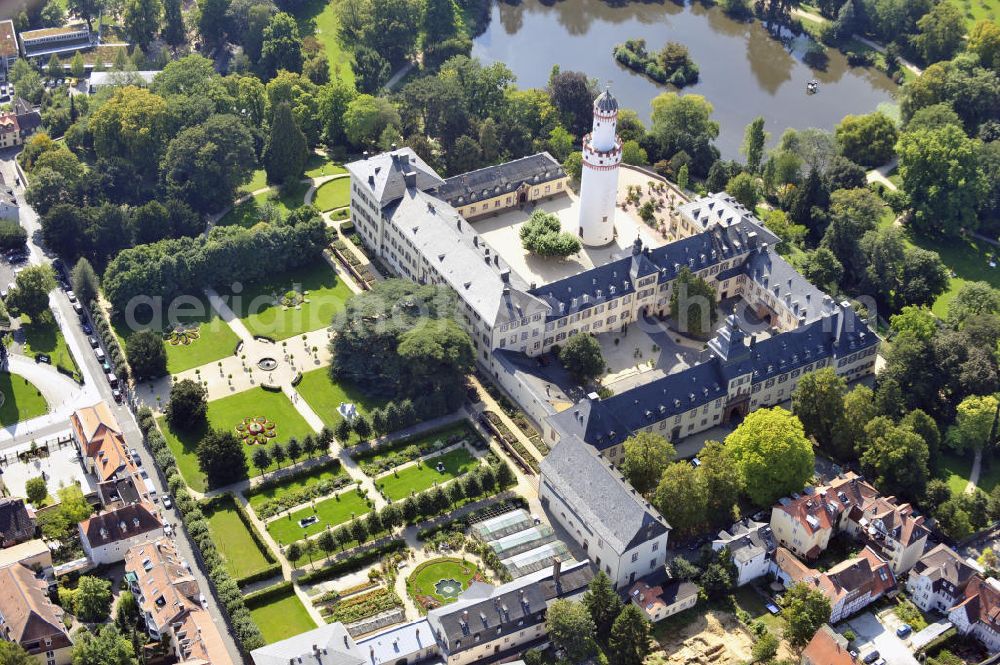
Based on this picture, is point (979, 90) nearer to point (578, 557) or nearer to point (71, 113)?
point (578, 557)

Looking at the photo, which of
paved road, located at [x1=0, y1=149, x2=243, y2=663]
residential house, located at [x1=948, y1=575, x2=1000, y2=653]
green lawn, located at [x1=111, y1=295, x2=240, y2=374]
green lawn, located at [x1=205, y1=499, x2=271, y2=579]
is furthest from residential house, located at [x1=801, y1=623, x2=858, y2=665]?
green lawn, located at [x1=111, y1=295, x2=240, y2=374]

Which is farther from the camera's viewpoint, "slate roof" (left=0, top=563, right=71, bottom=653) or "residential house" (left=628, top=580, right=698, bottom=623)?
"residential house" (left=628, top=580, right=698, bottom=623)

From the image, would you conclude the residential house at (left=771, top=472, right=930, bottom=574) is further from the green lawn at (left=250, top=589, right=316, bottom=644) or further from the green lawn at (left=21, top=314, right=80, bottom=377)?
the green lawn at (left=21, top=314, right=80, bottom=377)

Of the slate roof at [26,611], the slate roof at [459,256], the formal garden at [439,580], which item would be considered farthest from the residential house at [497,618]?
the slate roof at [459,256]

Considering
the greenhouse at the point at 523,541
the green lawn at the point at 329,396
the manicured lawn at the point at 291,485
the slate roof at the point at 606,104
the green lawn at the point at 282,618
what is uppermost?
the slate roof at the point at 606,104

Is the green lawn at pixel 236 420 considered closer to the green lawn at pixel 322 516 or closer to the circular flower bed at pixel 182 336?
the green lawn at pixel 322 516

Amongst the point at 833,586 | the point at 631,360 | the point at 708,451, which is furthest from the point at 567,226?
the point at 833,586
